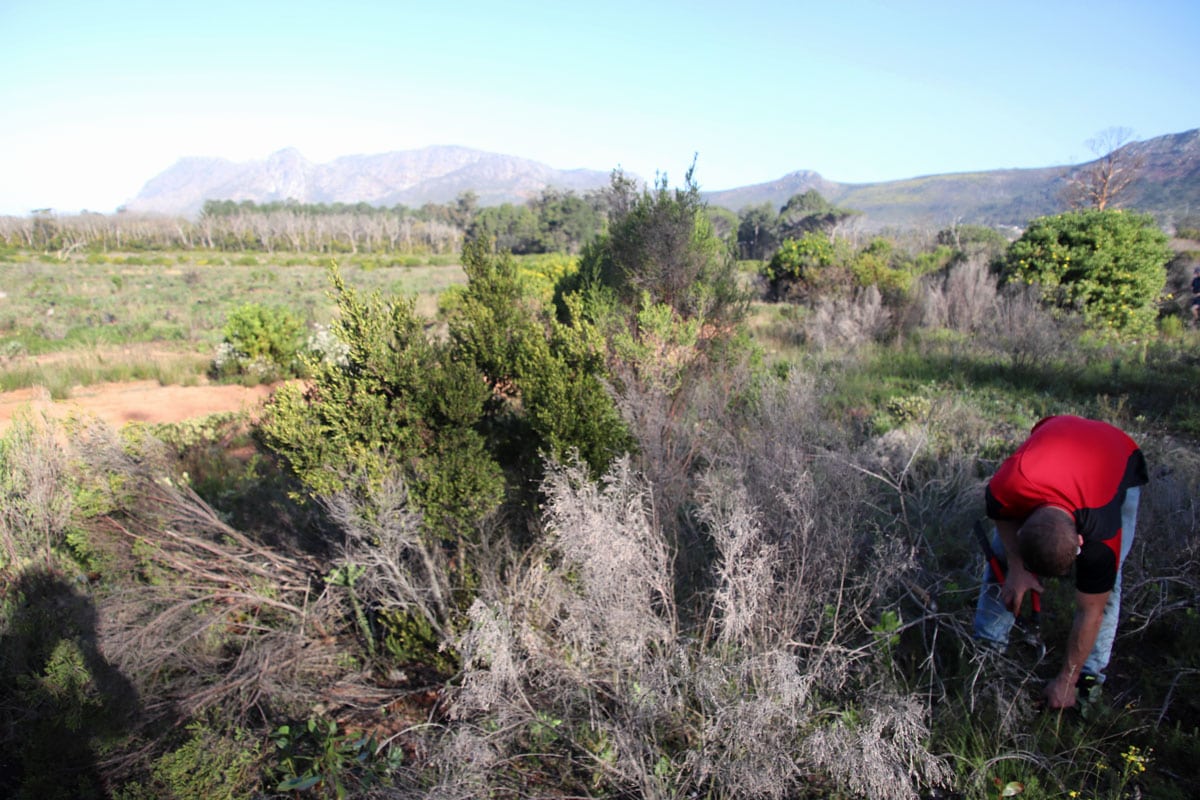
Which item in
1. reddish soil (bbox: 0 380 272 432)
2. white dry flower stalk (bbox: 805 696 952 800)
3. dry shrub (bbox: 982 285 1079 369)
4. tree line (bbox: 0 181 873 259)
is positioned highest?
tree line (bbox: 0 181 873 259)

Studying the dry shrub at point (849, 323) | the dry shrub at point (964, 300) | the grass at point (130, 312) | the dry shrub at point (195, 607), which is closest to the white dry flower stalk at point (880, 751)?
the dry shrub at point (195, 607)

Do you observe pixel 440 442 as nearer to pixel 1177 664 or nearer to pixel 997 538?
pixel 997 538

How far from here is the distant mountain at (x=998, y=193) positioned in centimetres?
4341

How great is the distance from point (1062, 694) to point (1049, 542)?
0.90m

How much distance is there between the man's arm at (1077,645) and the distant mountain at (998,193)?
24.1ft

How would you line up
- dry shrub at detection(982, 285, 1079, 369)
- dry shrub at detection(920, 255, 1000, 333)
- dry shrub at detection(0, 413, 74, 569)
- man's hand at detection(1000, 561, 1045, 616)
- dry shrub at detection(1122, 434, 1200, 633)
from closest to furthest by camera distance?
1. man's hand at detection(1000, 561, 1045, 616)
2. dry shrub at detection(1122, 434, 1200, 633)
3. dry shrub at detection(0, 413, 74, 569)
4. dry shrub at detection(982, 285, 1079, 369)
5. dry shrub at detection(920, 255, 1000, 333)

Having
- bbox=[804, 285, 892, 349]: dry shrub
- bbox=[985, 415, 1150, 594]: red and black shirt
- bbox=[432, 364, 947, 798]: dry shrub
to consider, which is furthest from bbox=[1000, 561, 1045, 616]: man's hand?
bbox=[804, 285, 892, 349]: dry shrub

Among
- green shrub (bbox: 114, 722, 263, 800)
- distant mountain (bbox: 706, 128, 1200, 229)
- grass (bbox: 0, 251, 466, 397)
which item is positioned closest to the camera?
green shrub (bbox: 114, 722, 263, 800)

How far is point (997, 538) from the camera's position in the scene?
284 cm

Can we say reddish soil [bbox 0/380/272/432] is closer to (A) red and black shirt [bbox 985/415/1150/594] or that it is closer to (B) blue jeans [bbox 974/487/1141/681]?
(B) blue jeans [bbox 974/487/1141/681]

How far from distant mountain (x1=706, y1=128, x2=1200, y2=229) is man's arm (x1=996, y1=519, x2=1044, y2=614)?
7045 mm

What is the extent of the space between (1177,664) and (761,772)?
213cm

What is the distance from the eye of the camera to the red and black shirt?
2.26 meters

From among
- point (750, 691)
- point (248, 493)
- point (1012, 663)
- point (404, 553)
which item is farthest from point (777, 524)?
point (248, 493)
